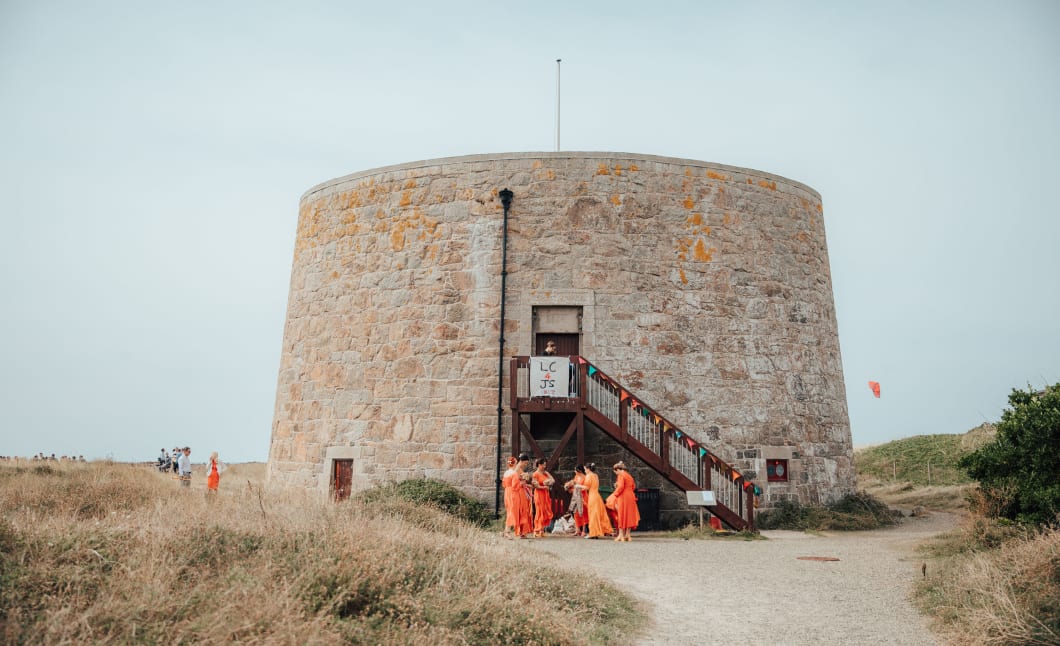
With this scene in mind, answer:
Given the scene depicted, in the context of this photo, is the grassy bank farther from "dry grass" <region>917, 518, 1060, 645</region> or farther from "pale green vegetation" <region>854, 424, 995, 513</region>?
"dry grass" <region>917, 518, 1060, 645</region>

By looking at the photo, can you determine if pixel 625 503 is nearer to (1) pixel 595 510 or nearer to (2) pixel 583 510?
(1) pixel 595 510

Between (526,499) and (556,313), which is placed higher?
(556,313)

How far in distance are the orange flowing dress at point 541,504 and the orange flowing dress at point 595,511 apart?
87 centimetres

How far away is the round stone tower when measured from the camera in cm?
1580

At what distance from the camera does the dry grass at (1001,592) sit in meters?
6.59

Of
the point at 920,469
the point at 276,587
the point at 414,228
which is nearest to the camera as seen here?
the point at 276,587

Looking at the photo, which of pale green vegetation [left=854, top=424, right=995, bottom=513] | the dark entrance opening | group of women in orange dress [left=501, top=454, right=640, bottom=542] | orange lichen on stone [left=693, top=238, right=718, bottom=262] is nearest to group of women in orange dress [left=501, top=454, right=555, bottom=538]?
group of women in orange dress [left=501, top=454, right=640, bottom=542]

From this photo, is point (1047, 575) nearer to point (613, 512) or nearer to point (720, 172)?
point (613, 512)

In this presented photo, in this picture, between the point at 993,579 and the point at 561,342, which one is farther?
the point at 561,342

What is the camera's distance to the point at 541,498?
1415 centimetres

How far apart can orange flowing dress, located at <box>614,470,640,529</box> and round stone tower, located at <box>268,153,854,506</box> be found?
2163 millimetres

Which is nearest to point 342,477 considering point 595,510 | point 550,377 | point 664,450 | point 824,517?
point 550,377

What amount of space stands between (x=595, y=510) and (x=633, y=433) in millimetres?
1748

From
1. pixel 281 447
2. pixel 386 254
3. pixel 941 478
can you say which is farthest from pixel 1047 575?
pixel 941 478
